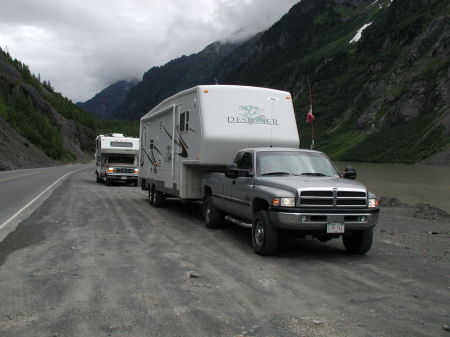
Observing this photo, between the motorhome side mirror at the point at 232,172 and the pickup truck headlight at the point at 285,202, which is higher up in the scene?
the motorhome side mirror at the point at 232,172

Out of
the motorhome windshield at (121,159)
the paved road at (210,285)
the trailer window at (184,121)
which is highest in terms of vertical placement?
the trailer window at (184,121)

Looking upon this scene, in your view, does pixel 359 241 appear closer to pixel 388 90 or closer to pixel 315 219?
pixel 315 219

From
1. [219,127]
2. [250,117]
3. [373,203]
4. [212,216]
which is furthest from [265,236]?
[250,117]

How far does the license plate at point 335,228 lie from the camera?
799 centimetres

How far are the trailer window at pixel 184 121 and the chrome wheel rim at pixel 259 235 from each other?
4.95 m

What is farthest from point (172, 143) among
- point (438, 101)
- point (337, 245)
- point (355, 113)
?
point (355, 113)

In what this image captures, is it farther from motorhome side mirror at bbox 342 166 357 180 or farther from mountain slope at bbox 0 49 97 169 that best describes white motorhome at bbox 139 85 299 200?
mountain slope at bbox 0 49 97 169

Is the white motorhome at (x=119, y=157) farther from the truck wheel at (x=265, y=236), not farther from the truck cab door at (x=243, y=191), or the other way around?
the truck wheel at (x=265, y=236)

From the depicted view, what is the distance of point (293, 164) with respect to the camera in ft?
31.2

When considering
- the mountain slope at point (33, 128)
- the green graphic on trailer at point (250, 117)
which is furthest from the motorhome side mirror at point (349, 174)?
the mountain slope at point (33, 128)

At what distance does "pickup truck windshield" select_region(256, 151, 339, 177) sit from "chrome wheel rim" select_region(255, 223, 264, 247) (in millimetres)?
1147

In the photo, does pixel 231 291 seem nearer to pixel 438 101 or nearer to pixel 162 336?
pixel 162 336

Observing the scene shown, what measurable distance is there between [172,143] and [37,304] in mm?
9030

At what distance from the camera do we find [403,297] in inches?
238
